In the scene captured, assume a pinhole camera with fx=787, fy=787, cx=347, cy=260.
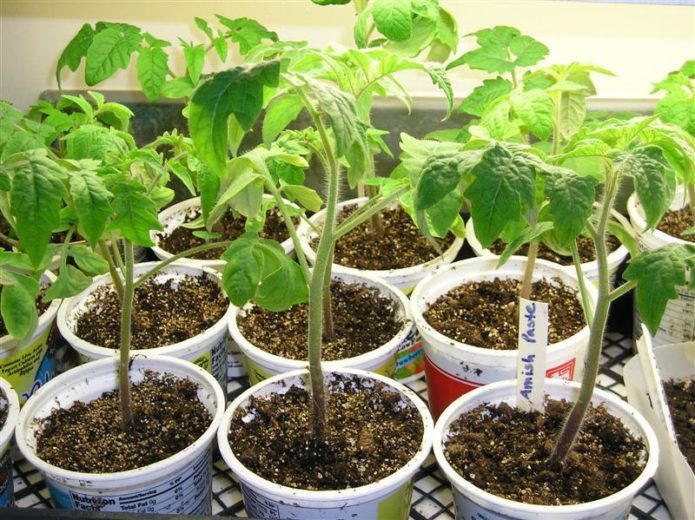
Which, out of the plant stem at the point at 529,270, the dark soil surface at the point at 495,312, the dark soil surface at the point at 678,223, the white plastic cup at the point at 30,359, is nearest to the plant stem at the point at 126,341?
the white plastic cup at the point at 30,359

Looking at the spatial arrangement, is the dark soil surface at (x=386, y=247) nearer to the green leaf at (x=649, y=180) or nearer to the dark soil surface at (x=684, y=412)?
the dark soil surface at (x=684, y=412)

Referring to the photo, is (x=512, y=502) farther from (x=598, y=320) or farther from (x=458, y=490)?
Result: (x=598, y=320)

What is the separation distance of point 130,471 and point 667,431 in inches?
28.4

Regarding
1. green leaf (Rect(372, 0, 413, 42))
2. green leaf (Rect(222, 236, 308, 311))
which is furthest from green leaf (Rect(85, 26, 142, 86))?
green leaf (Rect(222, 236, 308, 311))

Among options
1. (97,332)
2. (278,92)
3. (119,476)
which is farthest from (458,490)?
(97,332)

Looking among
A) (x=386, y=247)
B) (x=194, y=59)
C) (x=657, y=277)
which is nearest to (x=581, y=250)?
(x=386, y=247)

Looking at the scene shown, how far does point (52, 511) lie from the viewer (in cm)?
85

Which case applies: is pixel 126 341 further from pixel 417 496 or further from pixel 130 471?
pixel 417 496

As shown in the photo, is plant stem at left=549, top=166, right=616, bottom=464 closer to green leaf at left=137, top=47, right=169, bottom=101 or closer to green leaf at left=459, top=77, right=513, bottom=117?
green leaf at left=459, top=77, right=513, bottom=117

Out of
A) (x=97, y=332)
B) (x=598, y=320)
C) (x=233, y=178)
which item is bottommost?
(x=97, y=332)

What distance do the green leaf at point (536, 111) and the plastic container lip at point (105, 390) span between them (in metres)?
0.57

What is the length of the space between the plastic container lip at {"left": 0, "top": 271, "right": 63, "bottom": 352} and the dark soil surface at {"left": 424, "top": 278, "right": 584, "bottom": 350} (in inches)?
24.6

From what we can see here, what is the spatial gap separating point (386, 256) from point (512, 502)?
65 cm

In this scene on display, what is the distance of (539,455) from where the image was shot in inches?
40.9
